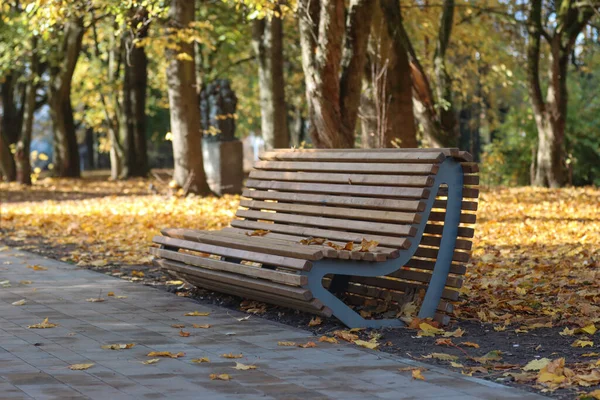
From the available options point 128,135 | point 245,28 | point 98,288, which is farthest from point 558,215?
point 128,135

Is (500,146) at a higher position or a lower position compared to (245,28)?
lower

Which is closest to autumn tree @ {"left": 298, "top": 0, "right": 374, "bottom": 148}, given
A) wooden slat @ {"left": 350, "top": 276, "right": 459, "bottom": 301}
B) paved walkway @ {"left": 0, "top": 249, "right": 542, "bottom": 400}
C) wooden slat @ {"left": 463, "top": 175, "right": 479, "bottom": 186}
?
paved walkway @ {"left": 0, "top": 249, "right": 542, "bottom": 400}

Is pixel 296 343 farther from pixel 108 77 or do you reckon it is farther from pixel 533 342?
pixel 108 77

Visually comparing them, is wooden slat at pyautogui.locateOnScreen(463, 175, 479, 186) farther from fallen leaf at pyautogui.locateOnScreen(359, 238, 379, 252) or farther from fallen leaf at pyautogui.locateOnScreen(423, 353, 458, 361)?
fallen leaf at pyautogui.locateOnScreen(423, 353, 458, 361)

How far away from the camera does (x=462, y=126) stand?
136 feet

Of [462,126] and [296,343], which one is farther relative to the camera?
[462,126]

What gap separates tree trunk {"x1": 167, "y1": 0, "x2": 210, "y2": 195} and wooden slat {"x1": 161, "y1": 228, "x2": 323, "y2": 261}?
1015 centimetres

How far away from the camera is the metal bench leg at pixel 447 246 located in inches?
247

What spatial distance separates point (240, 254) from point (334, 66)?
638 cm

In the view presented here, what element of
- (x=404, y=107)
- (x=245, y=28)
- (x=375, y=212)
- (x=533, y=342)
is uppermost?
(x=245, y=28)

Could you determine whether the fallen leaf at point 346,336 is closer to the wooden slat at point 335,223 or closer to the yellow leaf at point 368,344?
the yellow leaf at point 368,344

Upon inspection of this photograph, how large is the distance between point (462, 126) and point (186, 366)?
1470 inches

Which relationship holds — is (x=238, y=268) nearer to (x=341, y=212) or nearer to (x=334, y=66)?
(x=341, y=212)

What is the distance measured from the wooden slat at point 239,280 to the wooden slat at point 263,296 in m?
0.06
